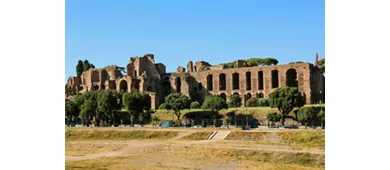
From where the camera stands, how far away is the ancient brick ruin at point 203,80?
36.1 metres

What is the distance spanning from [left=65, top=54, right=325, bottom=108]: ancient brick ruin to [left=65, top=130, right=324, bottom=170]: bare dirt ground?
55.1ft

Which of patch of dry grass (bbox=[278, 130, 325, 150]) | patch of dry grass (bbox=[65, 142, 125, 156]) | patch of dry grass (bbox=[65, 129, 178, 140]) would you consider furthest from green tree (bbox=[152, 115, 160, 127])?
patch of dry grass (bbox=[278, 130, 325, 150])

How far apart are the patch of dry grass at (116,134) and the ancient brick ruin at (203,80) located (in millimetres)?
12547

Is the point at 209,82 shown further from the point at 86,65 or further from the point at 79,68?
the point at 79,68

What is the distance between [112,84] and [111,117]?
43.5 feet

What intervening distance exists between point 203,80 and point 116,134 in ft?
60.3

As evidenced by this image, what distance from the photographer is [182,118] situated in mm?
31609

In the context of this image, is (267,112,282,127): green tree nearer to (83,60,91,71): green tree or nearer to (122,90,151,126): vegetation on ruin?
(122,90,151,126): vegetation on ruin

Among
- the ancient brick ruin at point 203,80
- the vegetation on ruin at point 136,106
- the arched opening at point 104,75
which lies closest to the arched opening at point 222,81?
the ancient brick ruin at point 203,80

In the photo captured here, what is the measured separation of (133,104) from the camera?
30.4 m

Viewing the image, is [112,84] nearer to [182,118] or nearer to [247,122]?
[182,118]

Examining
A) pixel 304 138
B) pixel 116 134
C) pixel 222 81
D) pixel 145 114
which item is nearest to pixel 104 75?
pixel 222 81

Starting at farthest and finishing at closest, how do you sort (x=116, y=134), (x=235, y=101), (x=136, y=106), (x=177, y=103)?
(x=235, y=101), (x=177, y=103), (x=136, y=106), (x=116, y=134)

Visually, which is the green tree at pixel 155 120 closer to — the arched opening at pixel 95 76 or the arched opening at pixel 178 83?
the arched opening at pixel 178 83
